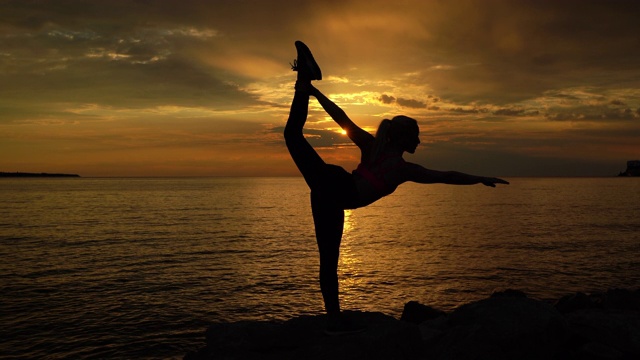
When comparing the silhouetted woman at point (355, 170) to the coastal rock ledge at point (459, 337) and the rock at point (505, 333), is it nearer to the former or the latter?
the coastal rock ledge at point (459, 337)

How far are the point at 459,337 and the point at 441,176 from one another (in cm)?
375

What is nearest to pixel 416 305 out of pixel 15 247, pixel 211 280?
pixel 211 280

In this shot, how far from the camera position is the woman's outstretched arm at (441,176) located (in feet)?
17.1

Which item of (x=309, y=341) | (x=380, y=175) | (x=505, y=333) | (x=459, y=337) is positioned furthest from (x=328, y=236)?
(x=505, y=333)

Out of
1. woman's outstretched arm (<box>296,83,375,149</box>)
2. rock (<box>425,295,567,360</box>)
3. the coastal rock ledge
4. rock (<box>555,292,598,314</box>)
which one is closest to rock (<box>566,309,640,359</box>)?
the coastal rock ledge

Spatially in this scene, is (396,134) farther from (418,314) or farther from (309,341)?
(418,314)

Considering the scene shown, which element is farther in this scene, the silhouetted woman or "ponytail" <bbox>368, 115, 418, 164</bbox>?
"ponytail" <bbox>368, 115, 418, 164</bbox>

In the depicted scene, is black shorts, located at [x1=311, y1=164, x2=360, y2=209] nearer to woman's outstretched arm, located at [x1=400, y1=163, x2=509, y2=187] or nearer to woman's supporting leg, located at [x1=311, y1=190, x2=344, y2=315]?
woman's supporting leg, located at [x1=311, y1=190, x2=344, y2=315]

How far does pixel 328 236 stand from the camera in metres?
5.93

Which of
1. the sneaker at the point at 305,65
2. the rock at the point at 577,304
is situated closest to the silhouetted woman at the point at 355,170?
the sneaker at the point at 305,65

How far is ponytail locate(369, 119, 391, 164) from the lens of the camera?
5.43 meters

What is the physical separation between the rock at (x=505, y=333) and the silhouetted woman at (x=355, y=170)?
3.33 metres

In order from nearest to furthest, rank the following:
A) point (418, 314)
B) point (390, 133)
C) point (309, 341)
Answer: point (390, 133), point (309, 341), point (418, 314)

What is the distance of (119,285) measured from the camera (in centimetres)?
2256
